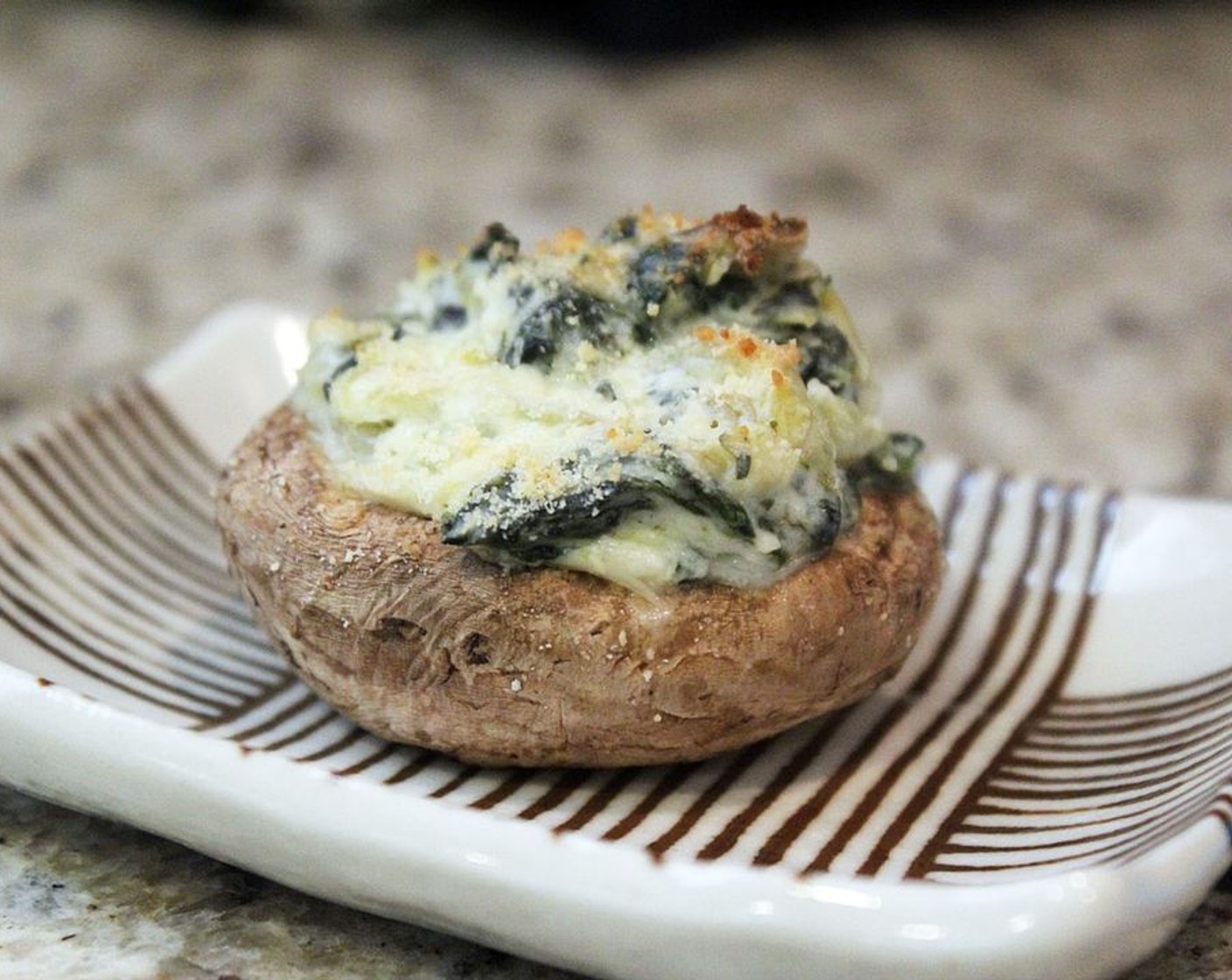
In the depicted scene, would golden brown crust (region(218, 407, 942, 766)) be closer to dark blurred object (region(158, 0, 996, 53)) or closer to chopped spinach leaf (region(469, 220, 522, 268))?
chopped spinach leaf (region(469, 220, 522, 268))

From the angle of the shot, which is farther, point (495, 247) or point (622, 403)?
point (495, 247)

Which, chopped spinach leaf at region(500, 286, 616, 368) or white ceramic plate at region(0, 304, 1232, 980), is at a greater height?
chopped spinach leaf at region(500, 286, 616, 368)

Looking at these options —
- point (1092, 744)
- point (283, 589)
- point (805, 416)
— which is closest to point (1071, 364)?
point (1092, 744)

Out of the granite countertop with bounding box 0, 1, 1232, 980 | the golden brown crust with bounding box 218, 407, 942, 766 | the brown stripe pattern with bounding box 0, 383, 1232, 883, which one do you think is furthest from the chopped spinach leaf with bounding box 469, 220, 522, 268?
the granite countertop with bounding box 0, 1, 1232, 980

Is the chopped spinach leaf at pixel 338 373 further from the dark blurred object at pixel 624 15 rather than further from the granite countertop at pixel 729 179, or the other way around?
the dark blurred object at pixel 624 15

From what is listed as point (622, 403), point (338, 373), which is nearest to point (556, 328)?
point (622, 403)

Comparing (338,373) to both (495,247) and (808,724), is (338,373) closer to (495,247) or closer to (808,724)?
(495,247)
